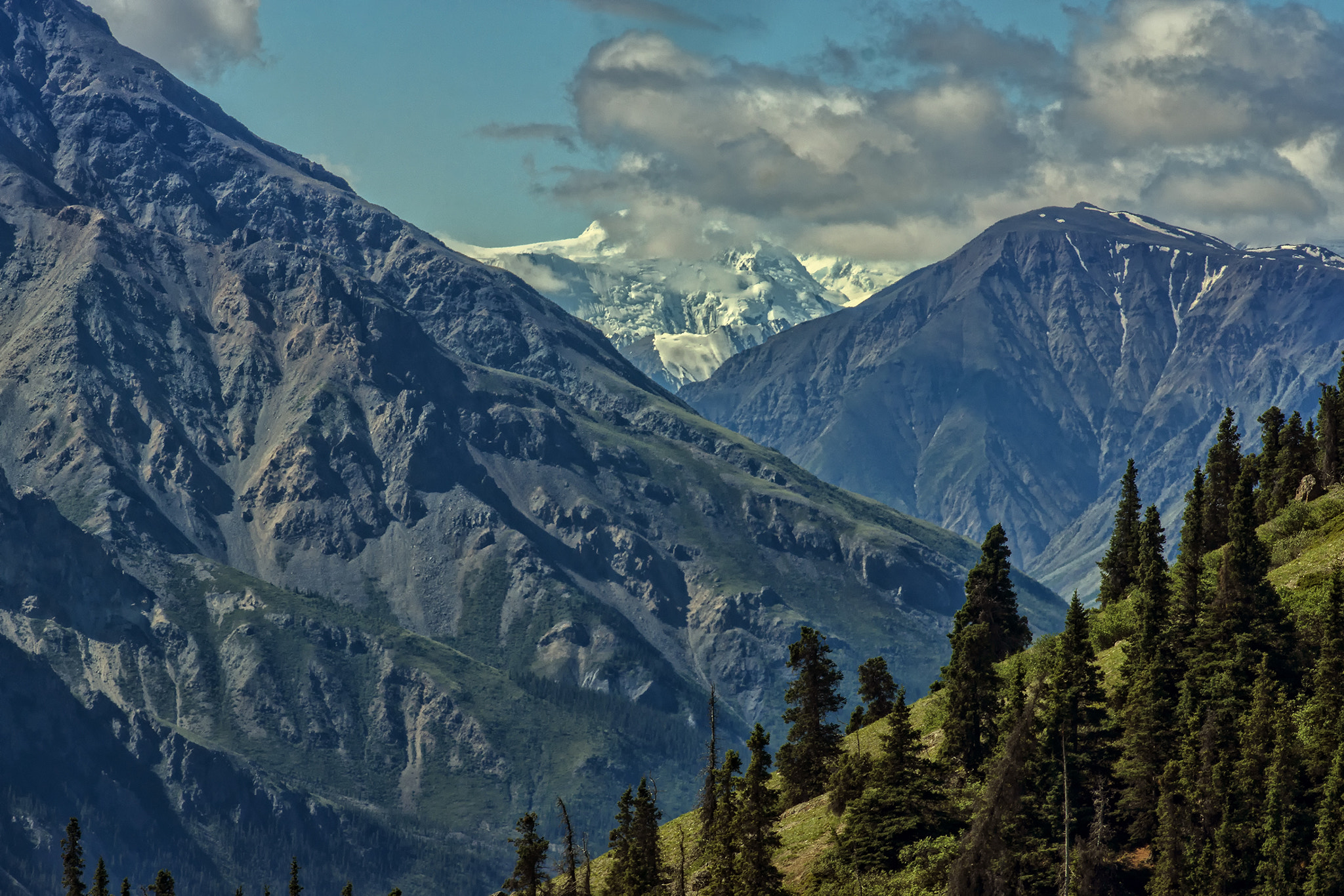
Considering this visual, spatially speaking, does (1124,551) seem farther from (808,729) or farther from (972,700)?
(972,700)

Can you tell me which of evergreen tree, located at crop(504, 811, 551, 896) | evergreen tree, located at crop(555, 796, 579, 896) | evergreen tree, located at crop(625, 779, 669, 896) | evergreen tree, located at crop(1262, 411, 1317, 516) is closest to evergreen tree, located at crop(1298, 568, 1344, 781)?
evergreen tree, located at crop(555, 796, 579, 896)

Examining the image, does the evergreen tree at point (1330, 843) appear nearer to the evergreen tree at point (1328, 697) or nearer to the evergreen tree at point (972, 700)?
the evergreen tree at point (1328, 697)

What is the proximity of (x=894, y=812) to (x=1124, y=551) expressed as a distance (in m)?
59.7

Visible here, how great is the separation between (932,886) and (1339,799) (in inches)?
751

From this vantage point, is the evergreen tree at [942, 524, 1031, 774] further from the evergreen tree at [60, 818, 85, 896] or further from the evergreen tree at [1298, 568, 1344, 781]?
the evergreen tree at [60, 818, 85, 896]

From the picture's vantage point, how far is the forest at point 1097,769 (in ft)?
216

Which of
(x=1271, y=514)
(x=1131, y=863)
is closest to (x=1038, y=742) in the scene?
(x=1131, y=863)

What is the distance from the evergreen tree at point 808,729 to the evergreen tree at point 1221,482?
1184 inches

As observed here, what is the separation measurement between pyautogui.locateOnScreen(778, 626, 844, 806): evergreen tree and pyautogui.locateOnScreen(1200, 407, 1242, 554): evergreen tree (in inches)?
1184

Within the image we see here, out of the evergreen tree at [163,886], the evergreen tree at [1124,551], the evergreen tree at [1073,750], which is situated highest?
the evergreen tree at [1124,551]

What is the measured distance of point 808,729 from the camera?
340 feet

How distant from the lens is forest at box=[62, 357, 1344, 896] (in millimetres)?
65938

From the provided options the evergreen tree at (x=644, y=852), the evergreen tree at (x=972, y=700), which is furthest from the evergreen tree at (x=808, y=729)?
the evergreen tree at (x=972, y=700)

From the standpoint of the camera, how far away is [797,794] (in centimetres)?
10338
